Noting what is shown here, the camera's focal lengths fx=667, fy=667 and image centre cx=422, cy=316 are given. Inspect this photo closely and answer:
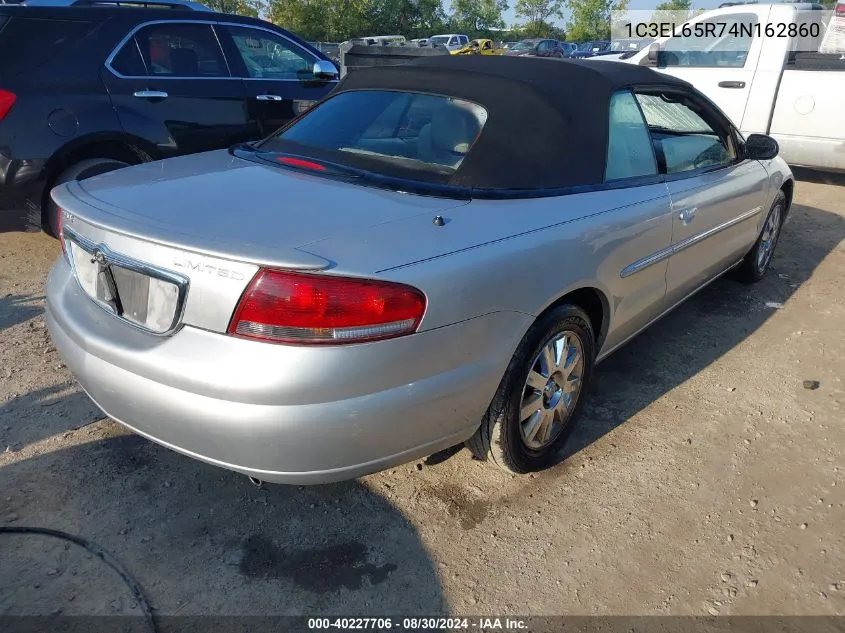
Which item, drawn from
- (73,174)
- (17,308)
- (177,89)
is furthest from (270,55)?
→ (17,308)

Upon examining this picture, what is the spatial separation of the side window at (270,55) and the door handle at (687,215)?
3.85 metres

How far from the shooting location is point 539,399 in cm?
265

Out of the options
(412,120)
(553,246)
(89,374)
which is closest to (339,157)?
(412,120)

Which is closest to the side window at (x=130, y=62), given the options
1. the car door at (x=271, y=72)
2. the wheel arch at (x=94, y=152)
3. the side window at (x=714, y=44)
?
the wheel arch at (x=94, y=152)

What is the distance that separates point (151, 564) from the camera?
225cm

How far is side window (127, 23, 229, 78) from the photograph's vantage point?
484 centimetres

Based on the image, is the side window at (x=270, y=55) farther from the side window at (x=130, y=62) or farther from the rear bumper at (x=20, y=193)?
the rear bumper at (x=20, y=193)

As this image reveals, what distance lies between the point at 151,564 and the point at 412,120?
6.62 ft

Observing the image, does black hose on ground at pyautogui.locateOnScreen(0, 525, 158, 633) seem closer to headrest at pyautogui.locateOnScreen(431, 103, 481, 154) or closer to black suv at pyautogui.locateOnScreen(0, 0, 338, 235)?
headrest at pyautogui.locateOnScreen(431, 103, 481, 154)

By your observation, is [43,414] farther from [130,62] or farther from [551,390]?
[130,62]

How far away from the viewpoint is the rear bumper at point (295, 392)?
1868 mm

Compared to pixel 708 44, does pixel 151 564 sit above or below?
below

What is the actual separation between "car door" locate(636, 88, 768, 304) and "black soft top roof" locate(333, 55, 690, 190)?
43 centimetres

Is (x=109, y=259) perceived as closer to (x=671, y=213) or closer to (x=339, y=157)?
(x=339, y=157)
